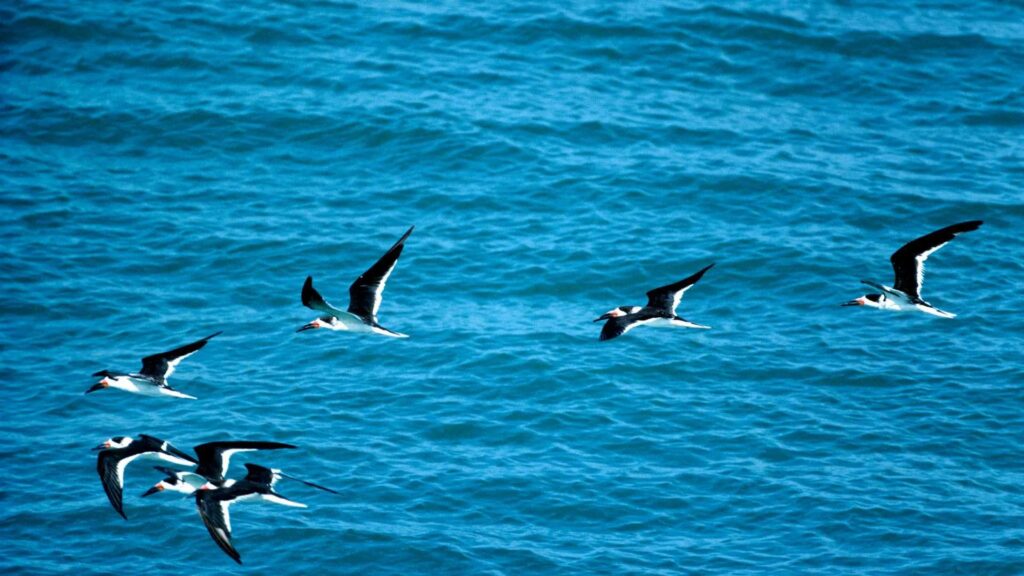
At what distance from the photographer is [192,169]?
89.3 feet

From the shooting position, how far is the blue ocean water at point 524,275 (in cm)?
1861

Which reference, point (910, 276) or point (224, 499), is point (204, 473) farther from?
point (910, 276)

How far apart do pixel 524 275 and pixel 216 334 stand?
8.13 metres

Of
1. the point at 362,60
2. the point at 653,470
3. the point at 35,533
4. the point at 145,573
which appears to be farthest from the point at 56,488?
the point at 362,60

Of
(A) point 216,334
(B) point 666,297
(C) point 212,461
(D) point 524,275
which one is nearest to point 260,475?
(C) point 212,461

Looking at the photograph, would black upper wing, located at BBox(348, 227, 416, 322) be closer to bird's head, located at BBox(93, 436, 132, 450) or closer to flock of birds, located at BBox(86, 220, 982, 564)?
flock of birds, located at BBox(86, 220, 982, 564)

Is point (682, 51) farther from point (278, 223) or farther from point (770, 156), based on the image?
point (278, 223)

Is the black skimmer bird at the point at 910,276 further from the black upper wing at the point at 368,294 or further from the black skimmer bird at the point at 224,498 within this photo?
the black skimmer bird at the point at 224,498

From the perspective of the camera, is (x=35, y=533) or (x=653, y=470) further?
(x=653, y=470)

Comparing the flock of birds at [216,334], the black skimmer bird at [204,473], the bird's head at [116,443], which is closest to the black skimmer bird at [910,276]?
the flock of birds at [216,334]

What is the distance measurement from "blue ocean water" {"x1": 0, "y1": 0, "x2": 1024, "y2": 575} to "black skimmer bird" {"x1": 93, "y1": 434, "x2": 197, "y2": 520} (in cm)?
129

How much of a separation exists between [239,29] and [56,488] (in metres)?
15.0

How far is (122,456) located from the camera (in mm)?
17328

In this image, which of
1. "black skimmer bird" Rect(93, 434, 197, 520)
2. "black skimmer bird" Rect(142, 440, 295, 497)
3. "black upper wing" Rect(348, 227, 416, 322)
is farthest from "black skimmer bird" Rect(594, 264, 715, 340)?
"black skimmer bird" Rect(93, 434, 197, 520)
